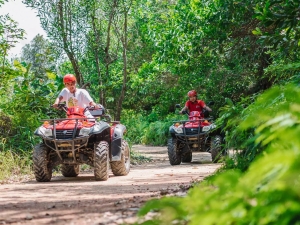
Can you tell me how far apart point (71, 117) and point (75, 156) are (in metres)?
0.69

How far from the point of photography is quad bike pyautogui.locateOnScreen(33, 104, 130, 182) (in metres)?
8.95

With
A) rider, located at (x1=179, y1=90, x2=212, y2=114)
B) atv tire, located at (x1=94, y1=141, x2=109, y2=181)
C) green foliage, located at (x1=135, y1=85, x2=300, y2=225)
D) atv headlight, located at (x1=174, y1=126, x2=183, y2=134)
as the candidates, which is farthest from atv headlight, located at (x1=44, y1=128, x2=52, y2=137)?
green foliage, located at (x1=135, y1=85, x2=300, y2=225)

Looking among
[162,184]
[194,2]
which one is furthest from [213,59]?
[162,184]

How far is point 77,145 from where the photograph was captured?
30.0ft

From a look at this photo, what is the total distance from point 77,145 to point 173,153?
13.9 ft

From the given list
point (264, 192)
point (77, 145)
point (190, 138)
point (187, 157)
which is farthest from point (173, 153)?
point (264, 192)

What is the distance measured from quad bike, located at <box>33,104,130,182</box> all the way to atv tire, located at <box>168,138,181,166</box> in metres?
3.31

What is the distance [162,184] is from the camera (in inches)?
313

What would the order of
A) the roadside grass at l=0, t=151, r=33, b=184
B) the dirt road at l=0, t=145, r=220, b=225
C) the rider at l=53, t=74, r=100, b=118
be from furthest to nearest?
the roadside grass at l=0, t=151, r=33, b=184
the rider at l=53, t=74, r=100, b=118
the dirt road at l=0, t=145, r=220, b=225

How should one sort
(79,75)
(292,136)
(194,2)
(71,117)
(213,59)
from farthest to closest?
(79,75), (213,59), (194,2), (71,117), (292,136)

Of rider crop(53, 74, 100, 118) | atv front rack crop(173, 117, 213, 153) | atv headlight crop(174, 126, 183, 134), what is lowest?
atv front rack crop(173, 117, 213, 153)

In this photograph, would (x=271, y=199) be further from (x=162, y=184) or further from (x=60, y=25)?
(x=60, y=25)

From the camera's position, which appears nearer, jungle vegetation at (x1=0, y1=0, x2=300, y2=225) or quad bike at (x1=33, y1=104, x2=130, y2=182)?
jungle vegetation at (x1=0, y1=0, x2=300, y2=225)

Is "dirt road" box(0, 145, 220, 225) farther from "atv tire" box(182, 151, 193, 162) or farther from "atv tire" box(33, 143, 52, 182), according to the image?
"atv tire" box(182, 151, 193, 162)
